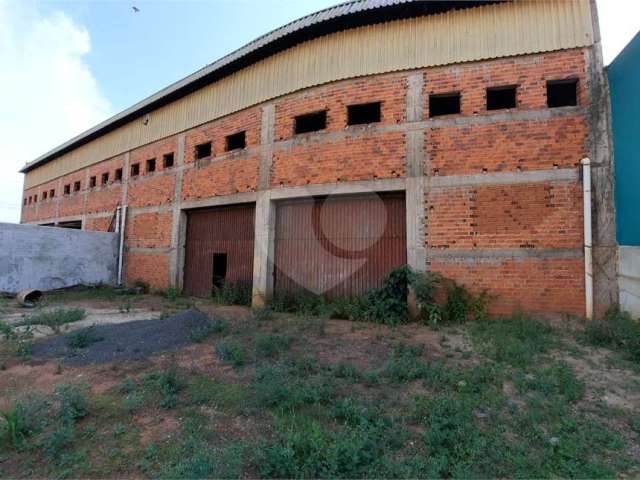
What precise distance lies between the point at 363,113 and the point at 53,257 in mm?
11815

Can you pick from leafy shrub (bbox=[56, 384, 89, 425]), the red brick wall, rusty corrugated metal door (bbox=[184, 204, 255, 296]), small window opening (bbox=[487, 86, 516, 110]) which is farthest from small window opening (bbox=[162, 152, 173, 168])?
small window opening (bbox=[487, 86, 516, 110])

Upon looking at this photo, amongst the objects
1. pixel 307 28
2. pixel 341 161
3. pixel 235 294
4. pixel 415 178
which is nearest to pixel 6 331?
pixel 235 294

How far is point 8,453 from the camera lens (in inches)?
102

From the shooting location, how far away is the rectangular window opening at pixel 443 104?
6.96 meters

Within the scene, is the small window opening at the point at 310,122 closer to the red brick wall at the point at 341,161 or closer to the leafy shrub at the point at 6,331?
the red brick wall at the point at 341,161

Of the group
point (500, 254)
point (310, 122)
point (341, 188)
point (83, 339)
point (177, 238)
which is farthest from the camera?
point (177, 238)

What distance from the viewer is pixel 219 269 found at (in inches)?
383

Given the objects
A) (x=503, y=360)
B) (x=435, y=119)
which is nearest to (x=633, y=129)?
(x=435, y=119)

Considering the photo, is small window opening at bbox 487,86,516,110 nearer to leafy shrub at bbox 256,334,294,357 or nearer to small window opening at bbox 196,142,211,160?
leafy shrub at bbox 256,334,294,357

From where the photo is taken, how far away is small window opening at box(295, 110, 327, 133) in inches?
322

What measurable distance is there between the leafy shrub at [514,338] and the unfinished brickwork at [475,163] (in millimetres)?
547

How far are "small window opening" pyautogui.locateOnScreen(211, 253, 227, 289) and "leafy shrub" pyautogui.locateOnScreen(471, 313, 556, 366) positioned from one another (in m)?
6.97

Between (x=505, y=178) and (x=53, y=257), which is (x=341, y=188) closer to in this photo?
(x=505, y=178)

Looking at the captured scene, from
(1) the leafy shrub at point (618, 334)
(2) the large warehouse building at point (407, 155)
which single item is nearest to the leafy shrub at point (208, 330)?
(2) the large warehouse building at point (407, 155)
